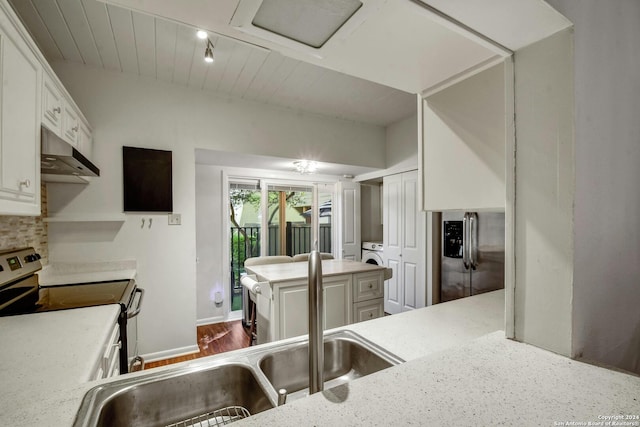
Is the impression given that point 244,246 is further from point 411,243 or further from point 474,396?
point 474,396

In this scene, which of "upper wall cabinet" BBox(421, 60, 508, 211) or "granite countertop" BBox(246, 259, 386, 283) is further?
"granite countertop" BBox(246, 259, 386, 283)

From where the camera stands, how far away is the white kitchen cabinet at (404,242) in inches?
138

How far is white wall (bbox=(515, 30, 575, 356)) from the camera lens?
2.03ft

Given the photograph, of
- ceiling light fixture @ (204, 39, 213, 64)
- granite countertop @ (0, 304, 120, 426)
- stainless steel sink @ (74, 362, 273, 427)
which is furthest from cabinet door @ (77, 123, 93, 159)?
stainless steel sink @ (74, 362, 273, 427)

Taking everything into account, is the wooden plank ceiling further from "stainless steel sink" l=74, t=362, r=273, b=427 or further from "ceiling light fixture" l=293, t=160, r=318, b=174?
"stainless steel sink" l=74, t=362, r=273, b=427

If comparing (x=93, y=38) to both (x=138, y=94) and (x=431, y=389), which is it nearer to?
(x=138, y=94)

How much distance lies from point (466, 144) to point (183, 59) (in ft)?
7.79

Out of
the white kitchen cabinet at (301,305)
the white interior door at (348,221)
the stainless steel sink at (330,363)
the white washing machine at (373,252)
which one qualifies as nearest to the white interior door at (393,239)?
the white washing machine at (373,252)

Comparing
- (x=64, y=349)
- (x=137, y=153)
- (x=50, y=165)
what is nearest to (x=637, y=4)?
(x=64, y=349)

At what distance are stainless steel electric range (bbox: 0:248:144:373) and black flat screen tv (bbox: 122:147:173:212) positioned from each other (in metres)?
0.85

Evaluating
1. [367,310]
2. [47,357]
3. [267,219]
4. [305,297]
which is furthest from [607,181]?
[267,219]

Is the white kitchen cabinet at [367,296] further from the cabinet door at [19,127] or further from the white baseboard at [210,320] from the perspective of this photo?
the cabinet door at [19,127]

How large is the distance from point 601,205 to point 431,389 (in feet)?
2.04

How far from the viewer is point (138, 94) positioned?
254cm
